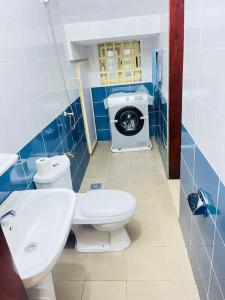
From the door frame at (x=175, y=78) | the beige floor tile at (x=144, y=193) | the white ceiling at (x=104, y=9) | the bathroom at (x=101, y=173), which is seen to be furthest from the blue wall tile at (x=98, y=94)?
the beige floor tile at (x=144, y=193)

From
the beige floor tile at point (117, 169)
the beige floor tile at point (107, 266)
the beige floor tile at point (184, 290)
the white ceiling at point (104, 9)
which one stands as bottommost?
the beige floor tile at point (107, 266)

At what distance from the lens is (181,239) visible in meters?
1.90

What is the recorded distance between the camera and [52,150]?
2.01 metres

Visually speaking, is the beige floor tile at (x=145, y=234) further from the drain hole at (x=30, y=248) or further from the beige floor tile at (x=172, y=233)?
the drain hole at (x=30, y=248)

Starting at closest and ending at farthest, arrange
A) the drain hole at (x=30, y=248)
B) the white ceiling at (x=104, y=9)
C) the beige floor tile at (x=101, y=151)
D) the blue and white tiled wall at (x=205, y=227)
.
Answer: the blue and white tiled wall at (x=205, y=227) → the drain hole at (x=30, y=248) → the white ceiling at (x=104, y=9) → the beige floor tile at (x=101, y=151)

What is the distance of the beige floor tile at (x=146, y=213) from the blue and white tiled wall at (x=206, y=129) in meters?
0.66

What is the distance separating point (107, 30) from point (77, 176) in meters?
1.83

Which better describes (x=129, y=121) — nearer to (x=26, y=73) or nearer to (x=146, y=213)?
(x=146, y=213)

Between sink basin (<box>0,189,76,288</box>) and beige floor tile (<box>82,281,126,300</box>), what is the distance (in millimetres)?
642

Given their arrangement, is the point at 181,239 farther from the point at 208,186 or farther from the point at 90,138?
the point at 90,138

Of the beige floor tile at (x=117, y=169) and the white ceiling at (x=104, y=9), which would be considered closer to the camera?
the white ceiling at (x=104, y=9)

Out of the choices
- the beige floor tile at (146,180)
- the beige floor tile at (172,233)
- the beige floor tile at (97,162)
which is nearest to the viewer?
the beige floor tile at (172,233)

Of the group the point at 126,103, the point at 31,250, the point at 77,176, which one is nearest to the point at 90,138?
the point at 126,103

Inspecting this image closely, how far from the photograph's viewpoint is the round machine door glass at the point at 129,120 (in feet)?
11.4
